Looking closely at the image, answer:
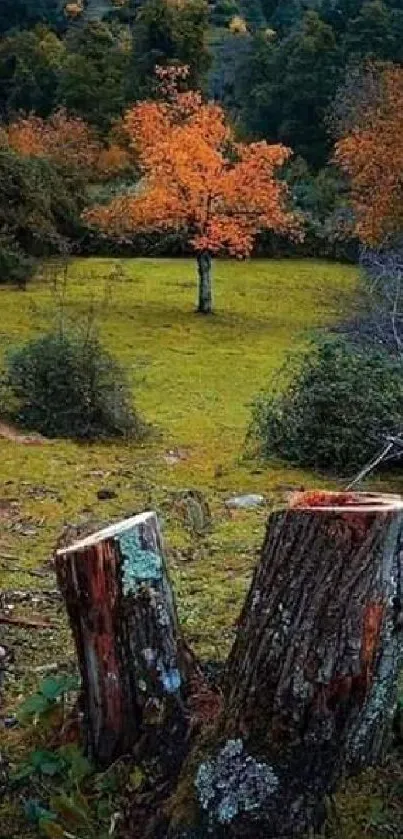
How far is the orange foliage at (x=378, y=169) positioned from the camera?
24.1 metres

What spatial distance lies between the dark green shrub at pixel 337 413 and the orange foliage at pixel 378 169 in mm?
13400

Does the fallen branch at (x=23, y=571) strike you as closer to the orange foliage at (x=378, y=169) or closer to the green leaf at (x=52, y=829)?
the green leaf at (x=52, y=829)

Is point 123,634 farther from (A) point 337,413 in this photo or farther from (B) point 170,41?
(B) point 170,41

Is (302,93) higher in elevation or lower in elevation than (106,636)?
higher

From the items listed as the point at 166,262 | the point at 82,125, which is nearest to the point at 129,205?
the point at 166,262

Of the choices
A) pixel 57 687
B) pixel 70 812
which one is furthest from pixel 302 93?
pixel 70 812

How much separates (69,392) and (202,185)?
1096 centimetres

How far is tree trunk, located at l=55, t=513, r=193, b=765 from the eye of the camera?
3.35 m

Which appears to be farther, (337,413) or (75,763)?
(337,413)

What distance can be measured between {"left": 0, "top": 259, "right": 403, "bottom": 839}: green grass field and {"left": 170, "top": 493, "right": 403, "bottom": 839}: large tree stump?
0.16 meters

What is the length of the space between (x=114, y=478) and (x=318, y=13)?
38529 millimetres

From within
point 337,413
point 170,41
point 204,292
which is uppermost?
point 170,41

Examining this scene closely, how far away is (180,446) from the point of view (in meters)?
11.3

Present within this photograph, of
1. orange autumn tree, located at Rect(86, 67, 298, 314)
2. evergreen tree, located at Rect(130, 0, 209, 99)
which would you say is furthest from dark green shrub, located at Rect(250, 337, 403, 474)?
evergreen tree, located at Rect(130, 0, 209, 99)
